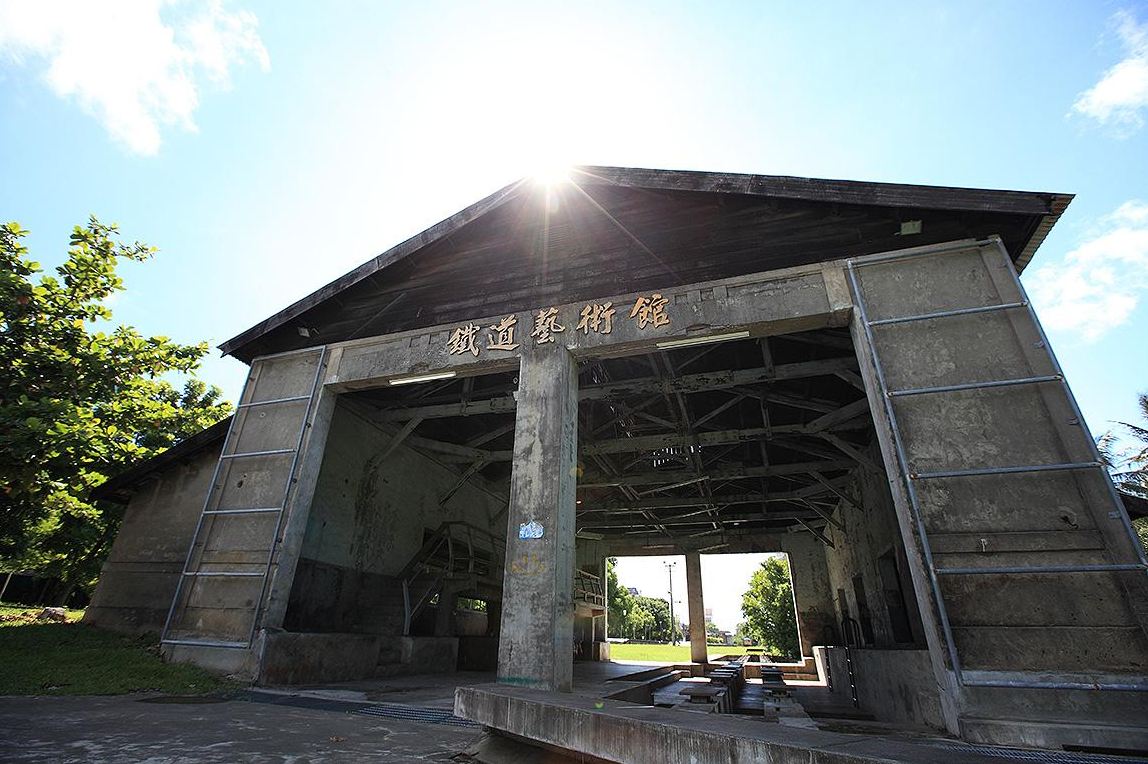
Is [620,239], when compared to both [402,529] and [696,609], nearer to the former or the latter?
[402,529]

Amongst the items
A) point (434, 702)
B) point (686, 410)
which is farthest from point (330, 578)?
point (686, 410)

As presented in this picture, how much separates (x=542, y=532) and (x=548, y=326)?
3280mm

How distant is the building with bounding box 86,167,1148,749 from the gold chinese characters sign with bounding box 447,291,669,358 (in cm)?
5

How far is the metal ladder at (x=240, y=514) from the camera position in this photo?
8.27 meters

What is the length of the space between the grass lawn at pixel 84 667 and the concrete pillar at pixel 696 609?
18.3 meters

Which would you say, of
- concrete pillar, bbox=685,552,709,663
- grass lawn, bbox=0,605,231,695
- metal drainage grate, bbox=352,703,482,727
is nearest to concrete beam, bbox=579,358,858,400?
metal drainage grate, bbox=352,703,482,727

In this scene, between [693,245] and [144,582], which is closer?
[693,245]

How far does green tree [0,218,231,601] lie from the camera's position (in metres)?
8.72

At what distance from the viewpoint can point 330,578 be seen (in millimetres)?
11164

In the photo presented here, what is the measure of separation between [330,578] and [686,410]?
28.0 feet

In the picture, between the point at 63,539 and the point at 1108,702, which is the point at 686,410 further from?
the point at 63,539

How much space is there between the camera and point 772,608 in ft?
109

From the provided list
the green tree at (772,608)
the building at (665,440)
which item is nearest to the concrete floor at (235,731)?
the building at (665,440)

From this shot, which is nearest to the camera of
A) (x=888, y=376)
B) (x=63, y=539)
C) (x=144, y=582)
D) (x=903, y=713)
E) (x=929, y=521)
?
(x=929, y=521)
